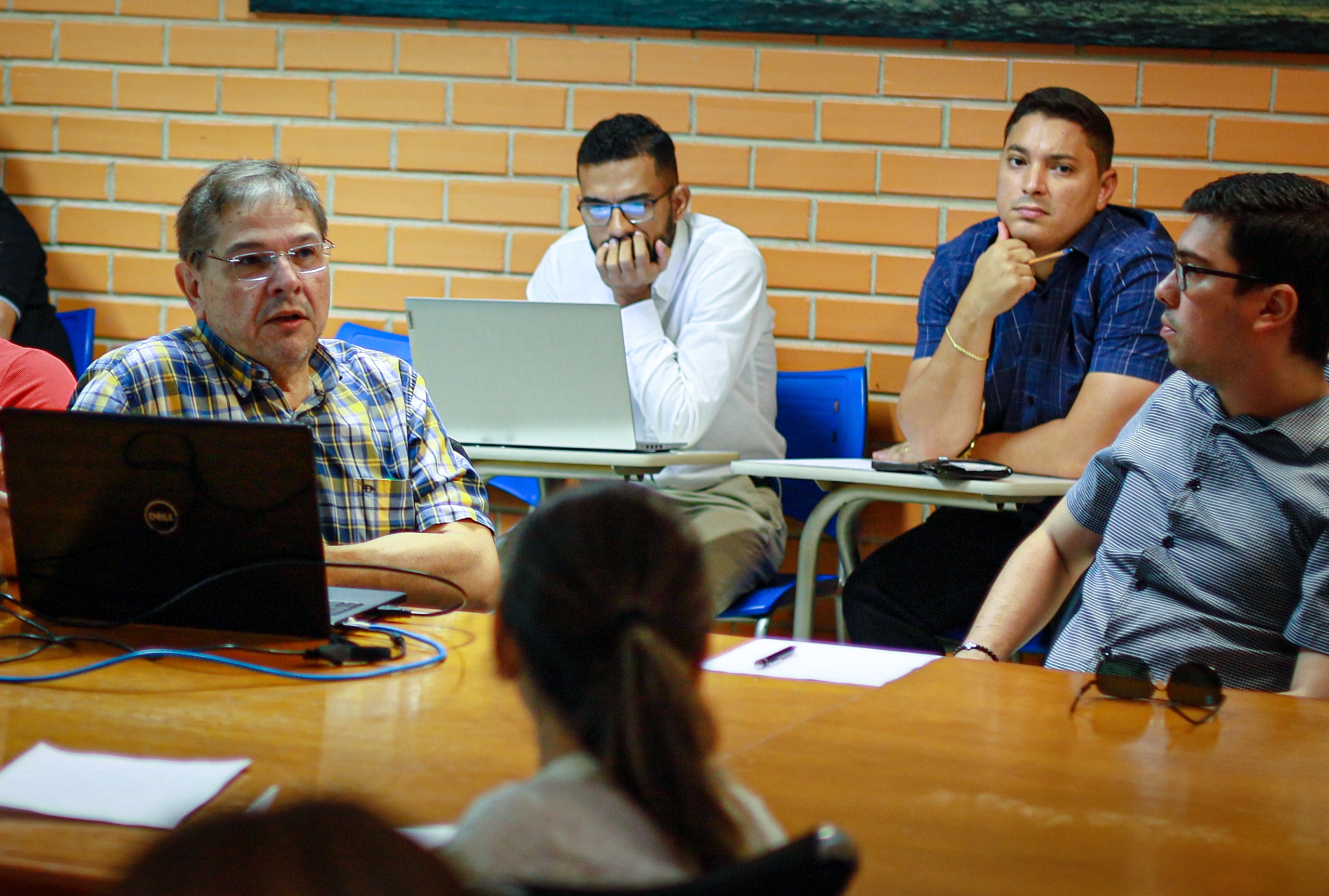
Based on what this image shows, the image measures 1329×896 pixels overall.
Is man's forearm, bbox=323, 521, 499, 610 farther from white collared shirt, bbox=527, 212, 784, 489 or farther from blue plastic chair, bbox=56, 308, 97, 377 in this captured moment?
blue plastic chair, bbox=56, 308, 97, 377

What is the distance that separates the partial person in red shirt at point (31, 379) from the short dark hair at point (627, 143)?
134 cm

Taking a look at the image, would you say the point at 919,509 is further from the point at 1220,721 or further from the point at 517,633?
the point at 517,633

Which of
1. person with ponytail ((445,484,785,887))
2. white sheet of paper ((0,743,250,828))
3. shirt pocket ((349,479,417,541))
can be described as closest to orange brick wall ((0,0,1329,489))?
shirt pocket ((349,479,417,541))

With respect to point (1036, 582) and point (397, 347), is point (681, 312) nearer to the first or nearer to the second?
point (397, 347)

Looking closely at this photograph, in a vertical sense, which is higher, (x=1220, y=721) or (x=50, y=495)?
(x=50, y=495)

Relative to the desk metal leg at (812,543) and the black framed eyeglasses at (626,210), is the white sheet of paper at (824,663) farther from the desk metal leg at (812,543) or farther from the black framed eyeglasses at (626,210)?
the black framed eyeglasses at (626,210)

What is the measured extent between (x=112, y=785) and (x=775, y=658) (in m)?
0.70

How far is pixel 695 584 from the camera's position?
70 cm

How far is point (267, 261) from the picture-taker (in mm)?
1834

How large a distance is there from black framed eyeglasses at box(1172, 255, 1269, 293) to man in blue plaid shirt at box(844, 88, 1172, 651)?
0.69m

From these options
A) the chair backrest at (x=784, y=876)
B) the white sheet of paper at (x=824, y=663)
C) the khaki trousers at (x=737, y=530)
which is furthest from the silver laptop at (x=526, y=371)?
the chair backrest at (x=784, y=876)

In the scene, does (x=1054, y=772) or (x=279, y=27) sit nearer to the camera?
(x=1054, y=772)

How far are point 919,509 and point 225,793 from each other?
2.46 meters

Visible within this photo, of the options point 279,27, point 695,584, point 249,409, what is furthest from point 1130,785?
point 279,27
